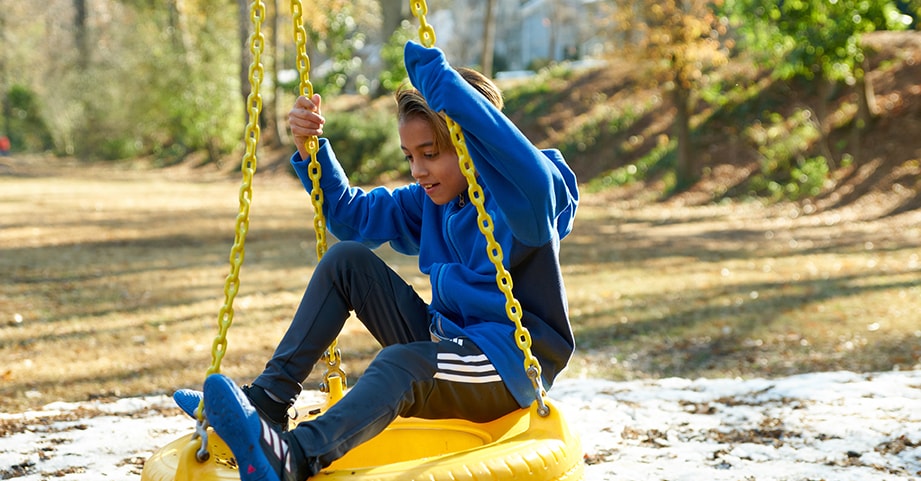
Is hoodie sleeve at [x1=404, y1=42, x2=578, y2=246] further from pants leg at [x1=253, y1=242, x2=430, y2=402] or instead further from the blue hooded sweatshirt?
pants leg at [x1=253, y1=242, x2=430, y2=402]

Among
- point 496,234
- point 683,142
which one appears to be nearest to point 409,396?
point 496,234

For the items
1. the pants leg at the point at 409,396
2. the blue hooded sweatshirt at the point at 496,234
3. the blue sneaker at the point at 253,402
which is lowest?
the blue sneaker at the point at 253,402

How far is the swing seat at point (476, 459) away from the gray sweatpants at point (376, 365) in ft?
0.32

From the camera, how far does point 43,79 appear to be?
34.7 m

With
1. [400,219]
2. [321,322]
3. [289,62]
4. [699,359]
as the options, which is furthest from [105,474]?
[289,62]

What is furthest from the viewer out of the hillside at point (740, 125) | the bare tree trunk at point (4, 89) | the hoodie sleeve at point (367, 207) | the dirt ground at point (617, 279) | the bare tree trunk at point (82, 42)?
the bare tree trunk at point (4, 89)

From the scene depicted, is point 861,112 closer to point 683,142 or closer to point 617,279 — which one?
point 683,142

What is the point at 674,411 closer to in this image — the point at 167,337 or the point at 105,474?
the point at 105,474

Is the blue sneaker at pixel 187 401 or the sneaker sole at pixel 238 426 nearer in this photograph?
the sneaker sole at pixel 238 426

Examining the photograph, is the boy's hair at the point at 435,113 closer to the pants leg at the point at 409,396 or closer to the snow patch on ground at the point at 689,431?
the pants leg at the point at 409,396

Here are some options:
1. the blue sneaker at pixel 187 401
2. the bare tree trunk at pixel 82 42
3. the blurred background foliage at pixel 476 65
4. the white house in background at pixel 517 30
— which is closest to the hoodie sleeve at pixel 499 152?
the blue sneaker at pixel 187 401

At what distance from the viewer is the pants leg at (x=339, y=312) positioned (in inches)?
108

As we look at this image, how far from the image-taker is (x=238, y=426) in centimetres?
212

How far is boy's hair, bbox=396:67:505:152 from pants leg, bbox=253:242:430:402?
42 cm
